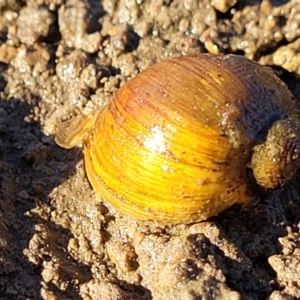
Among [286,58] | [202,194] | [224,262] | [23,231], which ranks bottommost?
[23,231]

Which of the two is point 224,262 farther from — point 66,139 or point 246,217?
point 66,139

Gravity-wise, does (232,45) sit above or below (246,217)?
above

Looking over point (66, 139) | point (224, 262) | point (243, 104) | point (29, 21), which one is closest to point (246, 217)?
point (224, 262)

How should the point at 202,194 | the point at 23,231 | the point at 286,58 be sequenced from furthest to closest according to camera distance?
the point at 286,58
the point at 23,231
the point at 202,194
